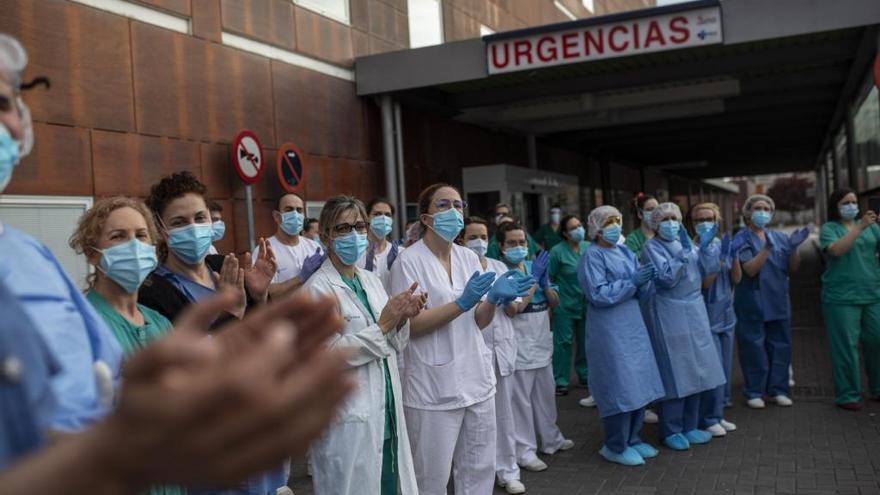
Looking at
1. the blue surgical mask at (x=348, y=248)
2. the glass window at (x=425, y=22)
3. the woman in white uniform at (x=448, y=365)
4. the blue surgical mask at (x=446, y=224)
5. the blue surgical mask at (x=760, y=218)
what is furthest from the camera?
the glass window at (x=425, y=22)

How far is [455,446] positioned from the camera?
388 centimetres

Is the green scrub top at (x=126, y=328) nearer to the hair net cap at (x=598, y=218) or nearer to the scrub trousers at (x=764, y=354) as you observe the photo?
the hair net cap at (x=598, y=218)

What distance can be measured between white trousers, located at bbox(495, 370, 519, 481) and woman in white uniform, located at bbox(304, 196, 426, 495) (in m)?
1.61

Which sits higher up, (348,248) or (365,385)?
(348,248)

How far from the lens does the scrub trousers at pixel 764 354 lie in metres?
6.64

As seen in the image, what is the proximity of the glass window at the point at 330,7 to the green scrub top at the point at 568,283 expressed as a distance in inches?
211

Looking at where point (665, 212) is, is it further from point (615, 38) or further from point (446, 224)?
point (615, 38)

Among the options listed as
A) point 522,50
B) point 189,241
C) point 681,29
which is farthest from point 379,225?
point 681,29

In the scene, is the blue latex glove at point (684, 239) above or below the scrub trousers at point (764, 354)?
above

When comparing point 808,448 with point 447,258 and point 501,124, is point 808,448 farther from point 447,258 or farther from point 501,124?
point 501,124

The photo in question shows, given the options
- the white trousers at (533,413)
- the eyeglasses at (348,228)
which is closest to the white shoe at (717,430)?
the white trousers at (533,413)

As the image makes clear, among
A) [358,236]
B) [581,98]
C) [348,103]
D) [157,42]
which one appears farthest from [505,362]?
[581,98]

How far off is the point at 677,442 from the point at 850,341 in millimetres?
1950

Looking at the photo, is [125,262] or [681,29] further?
[681,29]
